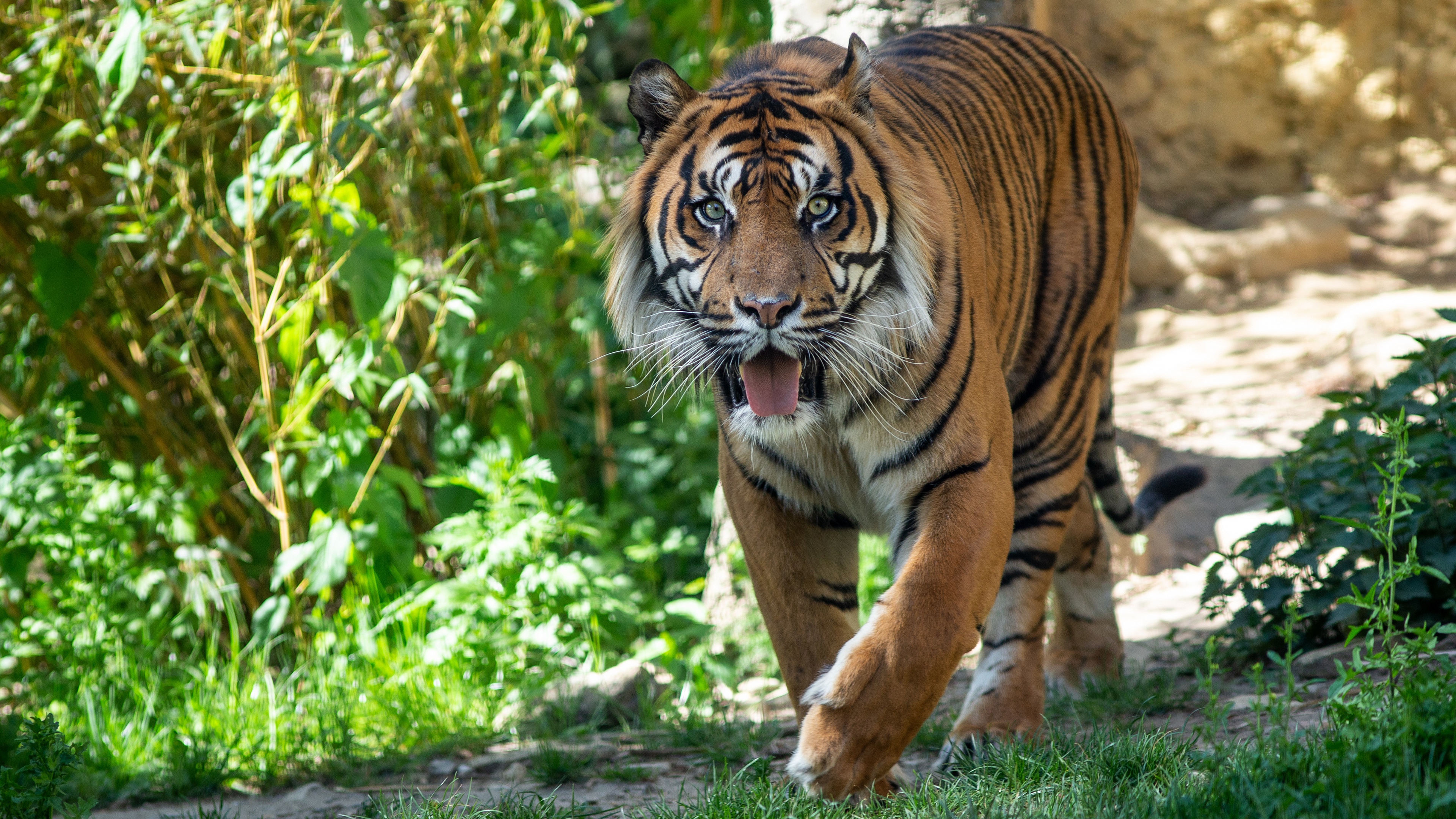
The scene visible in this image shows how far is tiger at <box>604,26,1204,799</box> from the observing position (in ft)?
7.73

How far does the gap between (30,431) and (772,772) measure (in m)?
2.88

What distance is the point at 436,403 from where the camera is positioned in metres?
4.36

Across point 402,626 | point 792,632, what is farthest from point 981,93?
point 402,626

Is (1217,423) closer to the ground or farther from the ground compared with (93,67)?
closer to the ground

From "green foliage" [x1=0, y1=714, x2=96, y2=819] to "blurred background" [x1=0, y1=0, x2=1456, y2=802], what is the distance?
2.56ft

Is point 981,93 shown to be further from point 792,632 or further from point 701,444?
point 701,444

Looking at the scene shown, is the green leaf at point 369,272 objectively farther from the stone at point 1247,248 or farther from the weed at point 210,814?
the stone at point 1247,248

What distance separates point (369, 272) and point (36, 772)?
67.5 inches

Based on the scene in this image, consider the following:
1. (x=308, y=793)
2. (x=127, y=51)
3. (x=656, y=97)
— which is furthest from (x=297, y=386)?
(x=656, y=97)

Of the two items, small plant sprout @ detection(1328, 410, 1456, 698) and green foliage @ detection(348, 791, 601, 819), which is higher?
small plant sprout @ detection(1328, 410, 1456, 698)

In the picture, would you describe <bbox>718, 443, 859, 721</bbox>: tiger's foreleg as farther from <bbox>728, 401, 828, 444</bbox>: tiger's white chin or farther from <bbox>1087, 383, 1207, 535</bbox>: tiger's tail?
<bbox>1087, 383, 1207, 535</bbox>: tiger's tail

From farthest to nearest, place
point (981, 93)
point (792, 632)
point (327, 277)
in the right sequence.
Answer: point (327, 277), point (981, 93), point (792, 632)

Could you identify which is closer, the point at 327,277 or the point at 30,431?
the point at 327,277

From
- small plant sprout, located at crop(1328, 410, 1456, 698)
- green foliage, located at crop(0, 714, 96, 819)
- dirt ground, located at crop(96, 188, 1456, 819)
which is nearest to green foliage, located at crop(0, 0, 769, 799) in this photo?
dirt ground, located at crop(96, 188, 1456, 819)
